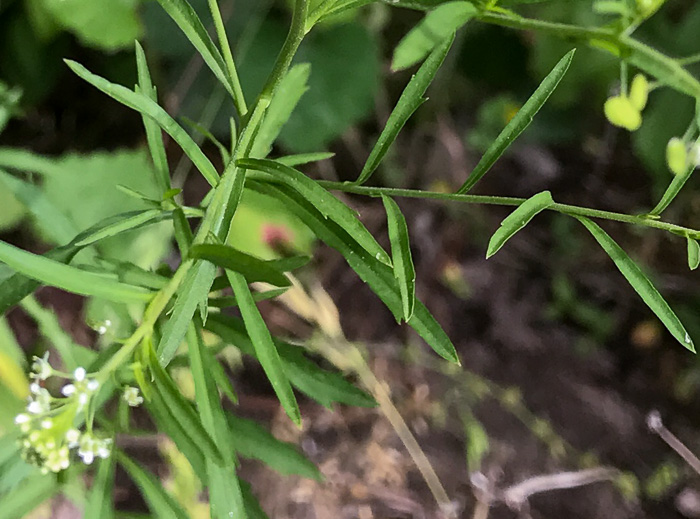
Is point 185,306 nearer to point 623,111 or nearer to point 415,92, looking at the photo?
point 415,92

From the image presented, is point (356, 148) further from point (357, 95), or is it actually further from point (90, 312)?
point (90, 312)

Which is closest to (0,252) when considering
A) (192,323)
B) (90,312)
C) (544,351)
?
(192,323)

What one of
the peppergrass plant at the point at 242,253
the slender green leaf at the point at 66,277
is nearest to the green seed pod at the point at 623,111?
the peppergrass plant at the point at 242,253

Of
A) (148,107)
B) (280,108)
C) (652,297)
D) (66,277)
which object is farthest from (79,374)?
(652,297)

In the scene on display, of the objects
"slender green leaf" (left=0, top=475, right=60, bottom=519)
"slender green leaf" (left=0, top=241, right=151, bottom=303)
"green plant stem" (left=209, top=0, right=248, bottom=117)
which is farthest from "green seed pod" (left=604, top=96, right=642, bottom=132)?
"slender green leaf" (left=0, top=475, right=60, bottom=519)

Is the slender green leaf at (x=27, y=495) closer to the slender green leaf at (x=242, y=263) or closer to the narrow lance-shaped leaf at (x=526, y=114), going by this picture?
Result: the slender green leaf at (x=242, y=263)

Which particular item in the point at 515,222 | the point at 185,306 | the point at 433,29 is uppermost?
the point at 433,29

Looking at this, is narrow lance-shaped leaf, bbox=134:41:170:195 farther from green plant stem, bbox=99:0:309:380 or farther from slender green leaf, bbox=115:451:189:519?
slender green leaf, bbox=115:451:189:519

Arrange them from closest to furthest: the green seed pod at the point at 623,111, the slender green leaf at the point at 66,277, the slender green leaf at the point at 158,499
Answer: the slender green leaf at the point at 66,277, the green seed pod at the point at 623,111, the slender green leaf at the point at 158,499
